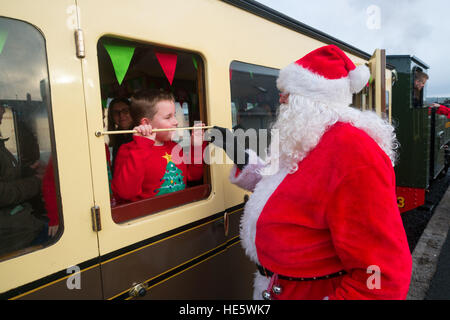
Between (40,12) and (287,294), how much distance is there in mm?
1441

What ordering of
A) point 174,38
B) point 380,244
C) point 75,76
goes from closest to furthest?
point 380,244 < point 75,76 < point 174,38

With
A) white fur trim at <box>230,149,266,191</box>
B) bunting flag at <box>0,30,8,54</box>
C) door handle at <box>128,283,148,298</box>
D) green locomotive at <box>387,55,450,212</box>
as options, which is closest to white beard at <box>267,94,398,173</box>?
white fur trim at <box>230,149,266,191</box>

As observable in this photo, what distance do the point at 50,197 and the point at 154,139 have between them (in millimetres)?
658

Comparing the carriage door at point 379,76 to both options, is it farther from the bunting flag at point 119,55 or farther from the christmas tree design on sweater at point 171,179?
the bunting flag at point 119,55

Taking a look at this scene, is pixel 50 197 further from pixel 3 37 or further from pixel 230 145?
pixel 230 145

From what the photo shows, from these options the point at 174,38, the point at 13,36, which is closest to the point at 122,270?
the point at 13,36

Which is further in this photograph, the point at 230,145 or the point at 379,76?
the point at 379,76

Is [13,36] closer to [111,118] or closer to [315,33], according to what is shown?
[111,118]

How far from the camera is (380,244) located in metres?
0.98

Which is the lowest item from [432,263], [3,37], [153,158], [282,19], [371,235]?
[432,263]

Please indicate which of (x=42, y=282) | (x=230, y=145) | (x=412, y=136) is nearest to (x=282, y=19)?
Answer: (x=230, y=145)

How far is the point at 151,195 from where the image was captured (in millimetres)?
1705

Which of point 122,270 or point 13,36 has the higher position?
point 13,36

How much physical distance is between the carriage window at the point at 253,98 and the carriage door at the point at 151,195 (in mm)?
280
